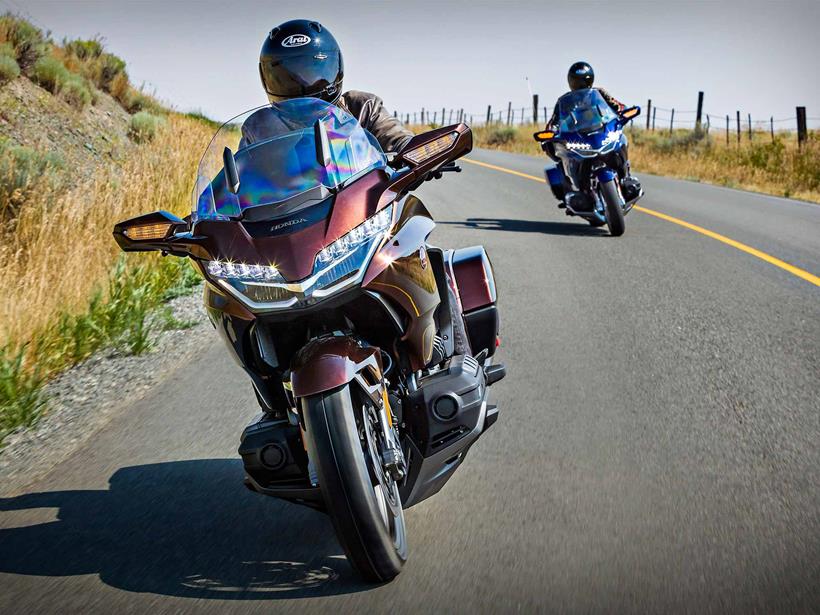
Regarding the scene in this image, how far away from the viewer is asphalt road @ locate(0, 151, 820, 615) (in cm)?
349

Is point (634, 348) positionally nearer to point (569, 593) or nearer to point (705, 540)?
point (705, 540)

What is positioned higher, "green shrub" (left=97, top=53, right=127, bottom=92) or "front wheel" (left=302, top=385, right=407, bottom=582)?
"green shrub" (left=97, top=53, right=127, bottom=92)

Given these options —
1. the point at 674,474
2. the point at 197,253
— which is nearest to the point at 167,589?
the point at 197,253

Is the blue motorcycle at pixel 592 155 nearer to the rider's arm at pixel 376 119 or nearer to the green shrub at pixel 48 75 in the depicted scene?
the rider's arm at pixel 376 119

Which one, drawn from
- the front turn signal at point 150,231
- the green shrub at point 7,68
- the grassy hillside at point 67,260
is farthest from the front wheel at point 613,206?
the green shrub at point 7,68

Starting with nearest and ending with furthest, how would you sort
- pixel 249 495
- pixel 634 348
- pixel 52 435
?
pixel 249 495 < pixel 52 435 < pixel 634 348

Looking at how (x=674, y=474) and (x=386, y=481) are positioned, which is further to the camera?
(x=674, y=474)

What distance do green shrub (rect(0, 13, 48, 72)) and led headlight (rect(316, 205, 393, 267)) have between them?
58.0ft

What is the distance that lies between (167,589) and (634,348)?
417 cm

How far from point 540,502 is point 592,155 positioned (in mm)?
8753

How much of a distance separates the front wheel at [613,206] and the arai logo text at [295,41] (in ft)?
26.6

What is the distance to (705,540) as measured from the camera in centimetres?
381

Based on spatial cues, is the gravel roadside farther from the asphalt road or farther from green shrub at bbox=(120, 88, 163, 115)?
green shrub at bbox=(120, 88, 163, 115)

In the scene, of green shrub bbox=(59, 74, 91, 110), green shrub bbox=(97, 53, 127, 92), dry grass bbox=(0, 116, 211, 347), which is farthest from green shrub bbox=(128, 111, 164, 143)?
dry grass bbox=(0, 116, 211, 347)
